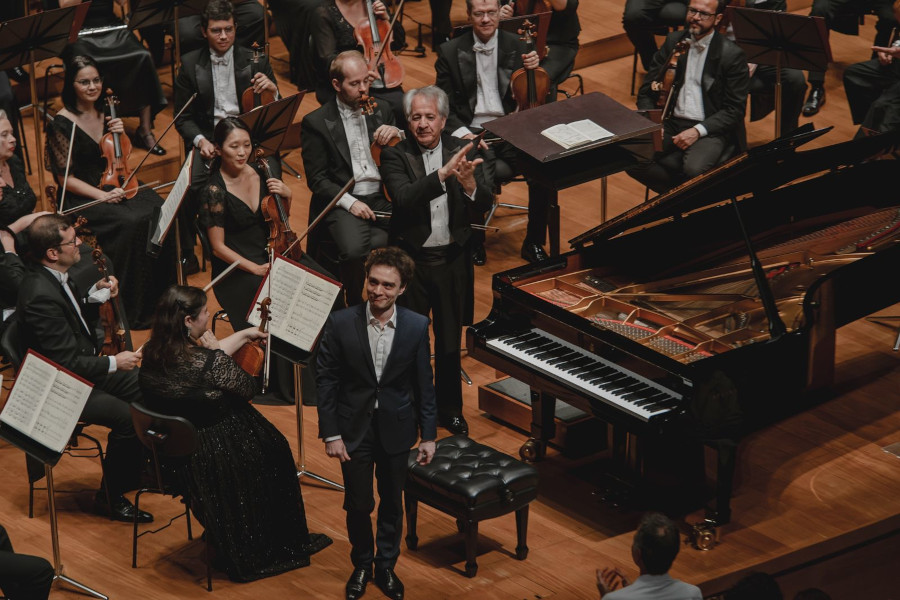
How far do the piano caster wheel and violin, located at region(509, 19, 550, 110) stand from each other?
1.93 meters

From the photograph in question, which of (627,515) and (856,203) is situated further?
(856,203)

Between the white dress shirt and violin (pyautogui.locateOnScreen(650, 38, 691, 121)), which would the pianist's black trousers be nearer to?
the white dress shirt

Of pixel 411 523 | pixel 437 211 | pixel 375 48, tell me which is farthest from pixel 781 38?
pixel 411 523

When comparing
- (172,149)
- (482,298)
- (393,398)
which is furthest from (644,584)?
(172,149)

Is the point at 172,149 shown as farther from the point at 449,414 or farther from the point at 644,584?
the point at 644,584

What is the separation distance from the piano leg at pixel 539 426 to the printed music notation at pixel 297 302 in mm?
1063

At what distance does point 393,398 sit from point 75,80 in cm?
282

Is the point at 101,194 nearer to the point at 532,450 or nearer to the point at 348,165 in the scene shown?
the point at 348,165

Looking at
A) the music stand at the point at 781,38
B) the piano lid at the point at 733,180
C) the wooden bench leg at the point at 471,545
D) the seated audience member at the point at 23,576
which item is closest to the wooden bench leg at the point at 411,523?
the wooden bench leg at the point at 471,545

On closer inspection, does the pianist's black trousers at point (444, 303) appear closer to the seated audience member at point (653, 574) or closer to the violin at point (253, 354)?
the violin at point (253, 354)

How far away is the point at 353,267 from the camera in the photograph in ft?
21.0

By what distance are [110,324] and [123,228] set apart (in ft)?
3.84

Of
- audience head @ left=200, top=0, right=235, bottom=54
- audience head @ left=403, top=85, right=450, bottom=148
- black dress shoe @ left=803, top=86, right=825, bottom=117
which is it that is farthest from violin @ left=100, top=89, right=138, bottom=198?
black dress shoe @ left=803, top=86, right=825, bottom=117

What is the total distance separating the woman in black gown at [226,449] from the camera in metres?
4.77
